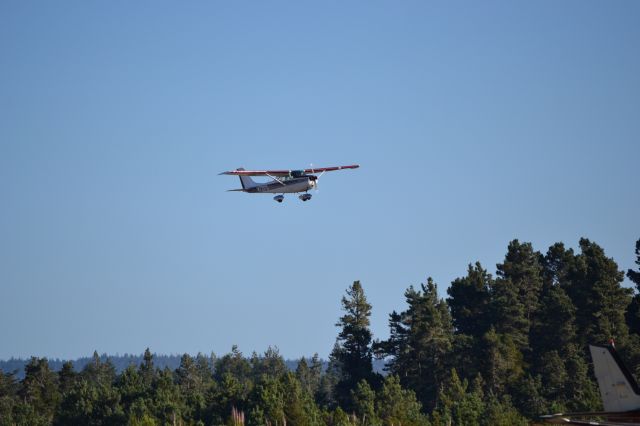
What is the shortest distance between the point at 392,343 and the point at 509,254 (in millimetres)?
19409

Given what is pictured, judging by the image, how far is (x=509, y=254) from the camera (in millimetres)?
124938

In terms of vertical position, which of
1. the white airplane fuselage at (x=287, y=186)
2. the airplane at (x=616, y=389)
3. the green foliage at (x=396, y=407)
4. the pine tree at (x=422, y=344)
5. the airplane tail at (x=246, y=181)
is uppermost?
the airplane tail at (x=246, y=181)

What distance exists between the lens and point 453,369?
102375 mm

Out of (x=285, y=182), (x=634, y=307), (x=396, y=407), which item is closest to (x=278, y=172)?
(x=285, y=182)

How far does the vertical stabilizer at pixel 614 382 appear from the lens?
36969mm

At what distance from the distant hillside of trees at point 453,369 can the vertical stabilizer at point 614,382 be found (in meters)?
45.9

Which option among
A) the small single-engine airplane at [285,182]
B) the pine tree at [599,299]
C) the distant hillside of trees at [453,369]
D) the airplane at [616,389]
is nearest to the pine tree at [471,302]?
the distant hillside of trees at [453,369]

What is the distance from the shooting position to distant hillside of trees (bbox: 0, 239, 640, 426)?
297 feet

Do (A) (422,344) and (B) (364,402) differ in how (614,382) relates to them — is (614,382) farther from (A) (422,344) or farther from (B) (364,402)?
(A) (422,344)

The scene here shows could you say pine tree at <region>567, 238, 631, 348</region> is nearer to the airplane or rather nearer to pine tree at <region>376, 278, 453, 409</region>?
pine tree at <region>376, 278, 453, 409</region>

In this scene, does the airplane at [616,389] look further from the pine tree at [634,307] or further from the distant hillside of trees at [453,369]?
the pine tree at [634,307]

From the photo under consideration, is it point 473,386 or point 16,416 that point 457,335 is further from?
point 16,416

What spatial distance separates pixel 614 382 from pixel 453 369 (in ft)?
216

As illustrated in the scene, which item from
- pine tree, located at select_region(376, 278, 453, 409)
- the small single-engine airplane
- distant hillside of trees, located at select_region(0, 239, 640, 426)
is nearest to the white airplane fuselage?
the small single-engine airplane
